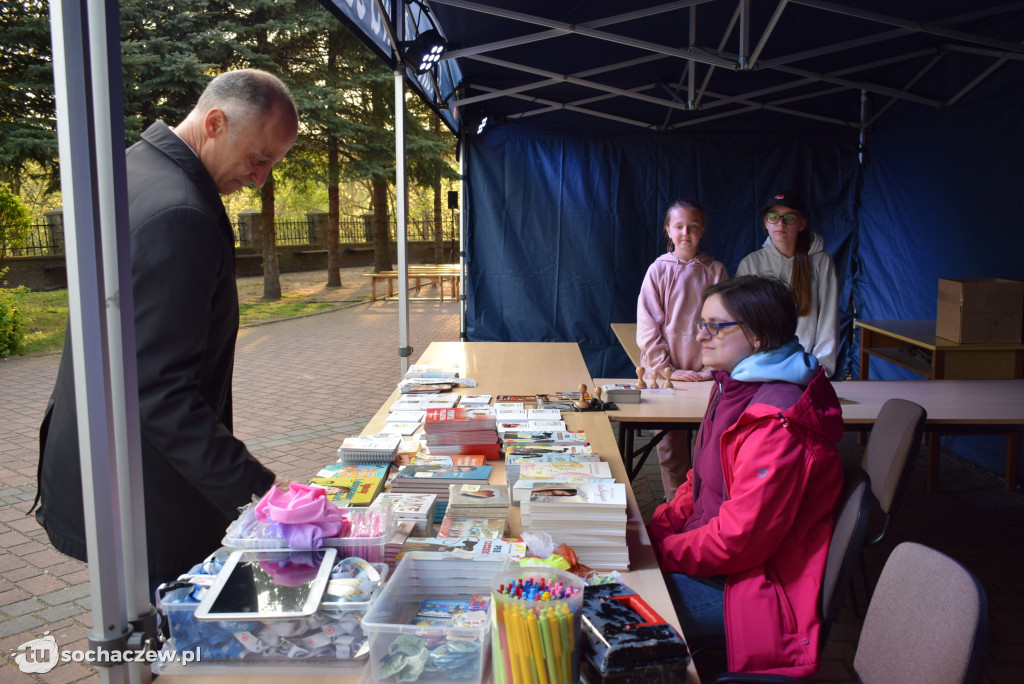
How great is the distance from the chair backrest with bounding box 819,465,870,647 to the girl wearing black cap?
7.68 feet

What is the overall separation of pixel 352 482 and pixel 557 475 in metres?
0.61

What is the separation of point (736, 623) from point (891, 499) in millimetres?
1153

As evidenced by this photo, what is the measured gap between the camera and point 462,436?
272 centimetres

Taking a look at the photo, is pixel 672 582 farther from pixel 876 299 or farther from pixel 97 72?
pixel 876 299

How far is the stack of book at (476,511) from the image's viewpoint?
1969mm

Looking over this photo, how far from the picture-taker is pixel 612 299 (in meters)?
7.68

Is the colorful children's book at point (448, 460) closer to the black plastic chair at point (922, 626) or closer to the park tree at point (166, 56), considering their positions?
the black plastic chair at point (922, 626)

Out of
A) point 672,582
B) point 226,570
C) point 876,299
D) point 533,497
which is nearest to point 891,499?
point 672,582

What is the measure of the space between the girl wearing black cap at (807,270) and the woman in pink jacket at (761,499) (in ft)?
7.18

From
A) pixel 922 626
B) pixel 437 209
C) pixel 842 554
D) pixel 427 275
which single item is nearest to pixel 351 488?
pixel 842 554

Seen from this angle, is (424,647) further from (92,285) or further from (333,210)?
(333,210)

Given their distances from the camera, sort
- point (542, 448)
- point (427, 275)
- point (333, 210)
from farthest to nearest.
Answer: point (333, 210) < point (427, 275) < point (542, 448)

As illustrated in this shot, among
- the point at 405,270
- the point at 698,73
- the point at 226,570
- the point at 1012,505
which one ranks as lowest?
the point at 1012,505

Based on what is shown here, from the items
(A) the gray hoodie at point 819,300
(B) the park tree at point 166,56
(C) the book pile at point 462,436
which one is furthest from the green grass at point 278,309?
(C) the book pile at point 462,436
